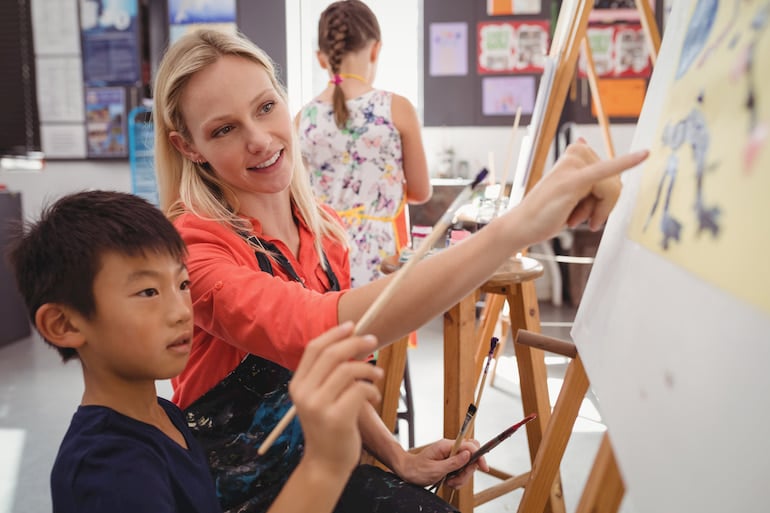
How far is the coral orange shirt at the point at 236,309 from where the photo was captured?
83cm

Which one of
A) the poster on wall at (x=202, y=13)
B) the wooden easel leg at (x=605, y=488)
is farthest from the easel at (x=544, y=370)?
the poster on wall at (x=202, y=13)

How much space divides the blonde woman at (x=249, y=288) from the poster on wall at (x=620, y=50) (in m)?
3.63

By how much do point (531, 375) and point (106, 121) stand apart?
3802 mm

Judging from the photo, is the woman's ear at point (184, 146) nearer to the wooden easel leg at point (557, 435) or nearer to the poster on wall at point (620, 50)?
the wooden easel leg at point (557, 435)

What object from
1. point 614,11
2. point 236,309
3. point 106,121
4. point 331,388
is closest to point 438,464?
point 236,309

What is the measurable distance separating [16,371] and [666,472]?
3349mm

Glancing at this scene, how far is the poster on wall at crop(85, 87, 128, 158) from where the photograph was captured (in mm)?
4375

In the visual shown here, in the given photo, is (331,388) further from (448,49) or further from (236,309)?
(448,49)

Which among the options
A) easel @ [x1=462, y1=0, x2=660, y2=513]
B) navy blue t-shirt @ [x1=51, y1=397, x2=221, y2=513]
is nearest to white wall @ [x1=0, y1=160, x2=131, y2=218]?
easel @ [x1=462, y1=0, x2=660, y2=513]

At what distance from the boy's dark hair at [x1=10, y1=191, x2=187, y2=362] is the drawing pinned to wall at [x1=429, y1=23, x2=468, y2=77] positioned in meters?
3.80

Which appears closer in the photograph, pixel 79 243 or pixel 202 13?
pixel 79 243

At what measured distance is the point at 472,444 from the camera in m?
1.04

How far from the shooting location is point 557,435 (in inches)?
37.7

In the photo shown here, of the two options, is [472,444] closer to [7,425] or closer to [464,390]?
[464,390]
